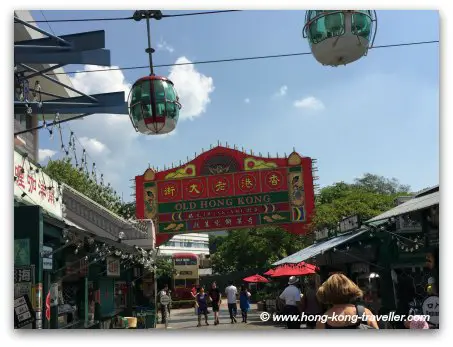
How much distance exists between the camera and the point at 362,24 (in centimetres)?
635

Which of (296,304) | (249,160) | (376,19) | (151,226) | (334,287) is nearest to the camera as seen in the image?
(334,287)

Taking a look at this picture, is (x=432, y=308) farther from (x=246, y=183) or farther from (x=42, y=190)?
(x=246, y=183)

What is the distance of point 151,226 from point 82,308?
7545 millimetres

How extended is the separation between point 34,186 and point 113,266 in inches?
286

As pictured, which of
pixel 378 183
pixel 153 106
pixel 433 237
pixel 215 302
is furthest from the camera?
pixel 378 183

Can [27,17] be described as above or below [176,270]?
above

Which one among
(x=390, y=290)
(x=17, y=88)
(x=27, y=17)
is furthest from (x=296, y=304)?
(x=27, y=17)

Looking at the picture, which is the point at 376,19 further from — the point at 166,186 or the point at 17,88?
the point at 166,186

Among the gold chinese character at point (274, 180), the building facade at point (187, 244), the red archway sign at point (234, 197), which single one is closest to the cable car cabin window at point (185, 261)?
the red archway sign at point (234, 197)

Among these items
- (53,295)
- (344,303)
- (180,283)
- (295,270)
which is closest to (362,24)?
(344,303)

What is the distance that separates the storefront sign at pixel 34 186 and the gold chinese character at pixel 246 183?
39.0ft

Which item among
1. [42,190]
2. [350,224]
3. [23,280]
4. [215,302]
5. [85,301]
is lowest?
[215,302]

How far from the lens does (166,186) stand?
80.9ft

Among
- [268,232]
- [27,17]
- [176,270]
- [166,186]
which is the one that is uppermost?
[27,17]
